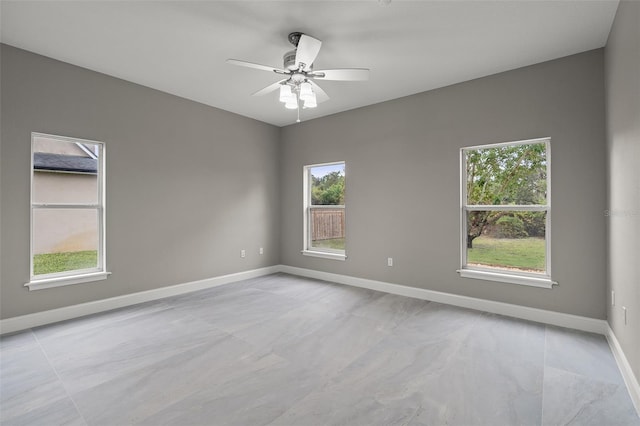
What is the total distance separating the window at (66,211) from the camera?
3.22 meters

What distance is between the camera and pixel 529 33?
2.74m

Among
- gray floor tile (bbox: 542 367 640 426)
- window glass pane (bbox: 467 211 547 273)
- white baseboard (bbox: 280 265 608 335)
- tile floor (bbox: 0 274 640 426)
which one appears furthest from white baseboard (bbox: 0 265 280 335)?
gray floor tile (bbox: 542 367 640 426)

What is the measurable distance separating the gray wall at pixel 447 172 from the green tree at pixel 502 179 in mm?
158

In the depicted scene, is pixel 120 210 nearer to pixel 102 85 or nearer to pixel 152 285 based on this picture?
pixel 152 285

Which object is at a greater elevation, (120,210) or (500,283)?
(120,210)

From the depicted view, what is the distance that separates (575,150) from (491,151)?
801mm

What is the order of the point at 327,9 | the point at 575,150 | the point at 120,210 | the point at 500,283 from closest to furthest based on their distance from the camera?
the point at 327,9 → the point at 575,150 → the point at 500,283 → the point at 120,210

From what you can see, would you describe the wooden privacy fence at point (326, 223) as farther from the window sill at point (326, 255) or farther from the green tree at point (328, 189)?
the window sill at point (326, 255)

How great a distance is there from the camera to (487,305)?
11.8 ft

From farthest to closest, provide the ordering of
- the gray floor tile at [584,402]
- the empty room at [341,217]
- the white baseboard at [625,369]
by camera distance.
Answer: the empty room at [341,217]
the white baseboard at [625,369]
the gray floor tile at [584,402]

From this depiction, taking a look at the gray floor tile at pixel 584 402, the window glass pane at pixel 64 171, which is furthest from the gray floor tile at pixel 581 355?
the window glass pane at pixel 64 171

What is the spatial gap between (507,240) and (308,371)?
277 centimetres

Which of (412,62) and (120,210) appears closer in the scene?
(412,62)

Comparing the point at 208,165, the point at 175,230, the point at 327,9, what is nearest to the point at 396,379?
the point at 327,9
